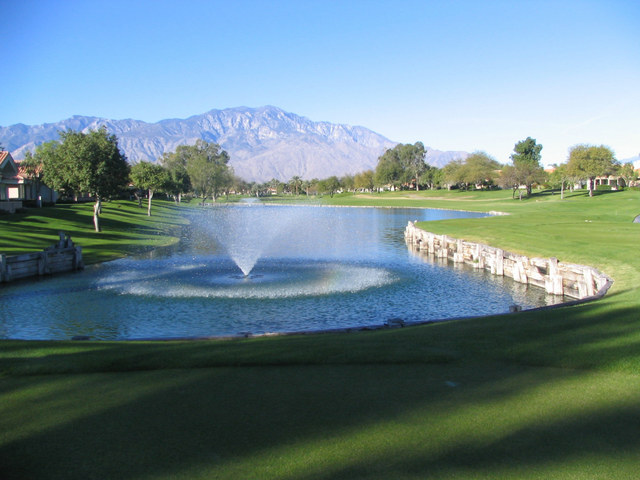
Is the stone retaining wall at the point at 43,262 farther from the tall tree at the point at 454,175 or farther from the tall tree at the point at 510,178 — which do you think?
the tall tree at the point at 454,175

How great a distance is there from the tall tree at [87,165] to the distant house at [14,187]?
345 inches

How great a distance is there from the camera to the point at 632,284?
21.2 m

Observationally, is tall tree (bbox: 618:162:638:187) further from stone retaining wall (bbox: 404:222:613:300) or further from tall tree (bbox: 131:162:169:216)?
stone retaining wall (bbox: 404:222:613:300)

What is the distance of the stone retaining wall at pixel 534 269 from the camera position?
23172mm

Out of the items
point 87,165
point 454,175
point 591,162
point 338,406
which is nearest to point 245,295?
point 338,406

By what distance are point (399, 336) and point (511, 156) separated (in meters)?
186

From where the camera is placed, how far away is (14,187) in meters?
77.3

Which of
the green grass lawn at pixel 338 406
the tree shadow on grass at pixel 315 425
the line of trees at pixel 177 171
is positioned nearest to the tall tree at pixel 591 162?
the line of trees at pixel 177 171

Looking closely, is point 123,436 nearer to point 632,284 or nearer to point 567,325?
point 567,325

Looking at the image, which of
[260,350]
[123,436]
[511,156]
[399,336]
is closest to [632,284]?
[399,336]

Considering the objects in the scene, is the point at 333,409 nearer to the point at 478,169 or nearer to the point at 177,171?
the point at 177,171

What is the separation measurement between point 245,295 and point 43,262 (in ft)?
45.8

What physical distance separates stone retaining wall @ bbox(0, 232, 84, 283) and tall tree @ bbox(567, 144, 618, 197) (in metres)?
102

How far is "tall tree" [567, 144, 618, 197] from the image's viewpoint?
108 meters
